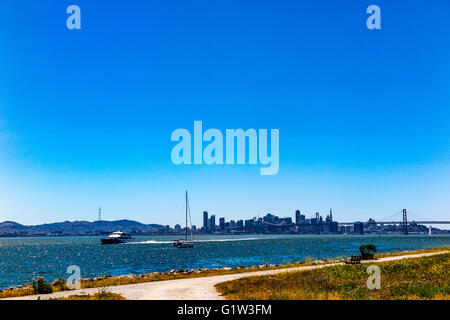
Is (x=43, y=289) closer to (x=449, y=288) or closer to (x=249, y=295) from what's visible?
(x=249, y=295)

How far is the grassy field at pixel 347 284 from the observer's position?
2061cm

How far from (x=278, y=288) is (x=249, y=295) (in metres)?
3.90

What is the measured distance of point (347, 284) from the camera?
1011 inches

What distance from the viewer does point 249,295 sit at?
21.1 meters

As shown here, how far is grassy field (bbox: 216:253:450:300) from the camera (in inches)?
811
